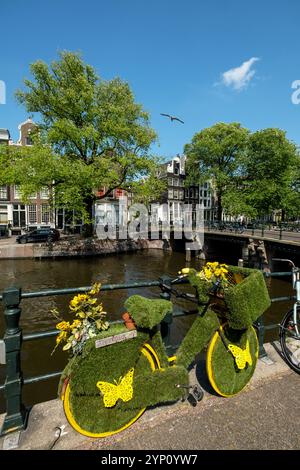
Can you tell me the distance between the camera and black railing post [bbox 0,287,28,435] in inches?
77.3

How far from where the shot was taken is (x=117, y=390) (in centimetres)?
197

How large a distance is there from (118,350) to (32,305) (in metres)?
9.79

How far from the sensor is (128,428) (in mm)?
2064

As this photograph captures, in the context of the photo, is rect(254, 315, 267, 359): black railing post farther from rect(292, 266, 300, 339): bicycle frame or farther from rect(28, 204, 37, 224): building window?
rect(28, 204, 37, 224): building window

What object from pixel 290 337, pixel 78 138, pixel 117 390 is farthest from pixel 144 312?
pixel 78 138

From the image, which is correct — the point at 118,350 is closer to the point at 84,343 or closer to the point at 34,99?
the point at 84,343

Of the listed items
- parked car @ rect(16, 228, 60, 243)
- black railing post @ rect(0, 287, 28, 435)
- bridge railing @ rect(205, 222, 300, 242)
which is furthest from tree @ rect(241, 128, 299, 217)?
black railing post @ rect(0, 287, 28, 435)

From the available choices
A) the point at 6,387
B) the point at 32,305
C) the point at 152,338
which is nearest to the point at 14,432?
the point at 6,387

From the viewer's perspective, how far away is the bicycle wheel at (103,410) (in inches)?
72.7

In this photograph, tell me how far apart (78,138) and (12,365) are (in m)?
20.2

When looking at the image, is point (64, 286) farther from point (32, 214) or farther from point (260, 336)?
point (32, 214)

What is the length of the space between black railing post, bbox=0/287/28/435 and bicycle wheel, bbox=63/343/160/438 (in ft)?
1.65

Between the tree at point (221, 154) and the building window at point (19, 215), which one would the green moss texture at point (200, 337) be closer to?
the tree at point (221, 154)

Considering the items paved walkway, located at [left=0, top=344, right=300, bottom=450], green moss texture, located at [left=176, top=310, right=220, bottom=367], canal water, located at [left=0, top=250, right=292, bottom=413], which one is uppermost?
green moss texture, located at [left=176, top=310, right=220, bottom=367]
